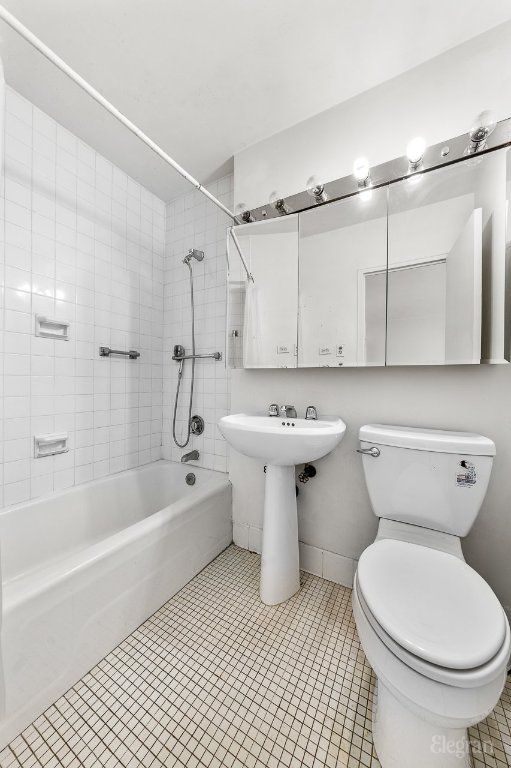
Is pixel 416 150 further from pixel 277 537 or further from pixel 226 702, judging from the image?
pixel 226 702

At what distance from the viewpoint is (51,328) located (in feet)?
5.05

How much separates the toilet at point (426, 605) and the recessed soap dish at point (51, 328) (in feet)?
5.21

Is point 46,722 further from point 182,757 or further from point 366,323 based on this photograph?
point 366,323

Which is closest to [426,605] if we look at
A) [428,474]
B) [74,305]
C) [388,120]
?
[428,474]

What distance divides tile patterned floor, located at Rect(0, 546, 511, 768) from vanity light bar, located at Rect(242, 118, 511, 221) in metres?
1.91

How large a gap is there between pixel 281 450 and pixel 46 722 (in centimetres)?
109

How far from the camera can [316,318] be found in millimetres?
1454

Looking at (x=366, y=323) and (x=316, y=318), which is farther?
(x=316, y=318)

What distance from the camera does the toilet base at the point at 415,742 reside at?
0.72m

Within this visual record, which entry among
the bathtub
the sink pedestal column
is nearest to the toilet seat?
the sink pedestal column

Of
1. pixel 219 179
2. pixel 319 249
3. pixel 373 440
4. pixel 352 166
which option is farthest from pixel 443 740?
pixel 219 179

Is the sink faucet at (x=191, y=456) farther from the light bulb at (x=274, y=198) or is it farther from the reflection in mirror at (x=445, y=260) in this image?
the light bulb at (x=274, y=198)

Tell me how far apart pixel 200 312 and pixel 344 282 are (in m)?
1.02

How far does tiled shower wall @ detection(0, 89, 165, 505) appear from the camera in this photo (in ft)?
4.61
